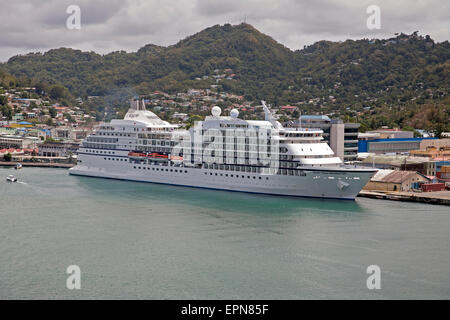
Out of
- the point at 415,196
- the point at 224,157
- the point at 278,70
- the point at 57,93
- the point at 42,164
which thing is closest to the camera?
the point at 415,196

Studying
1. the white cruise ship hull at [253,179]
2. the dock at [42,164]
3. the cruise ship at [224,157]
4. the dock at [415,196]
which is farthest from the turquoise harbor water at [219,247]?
the dock at [42,164]

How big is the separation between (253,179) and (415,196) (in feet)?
26.2

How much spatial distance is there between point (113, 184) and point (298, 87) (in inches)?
2693

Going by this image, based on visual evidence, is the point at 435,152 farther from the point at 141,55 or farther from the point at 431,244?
the point at 141,55

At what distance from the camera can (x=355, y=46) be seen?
107062 mm

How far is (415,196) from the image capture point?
2883 cm

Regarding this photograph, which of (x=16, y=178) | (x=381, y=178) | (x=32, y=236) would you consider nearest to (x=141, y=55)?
(x=16, y=178)

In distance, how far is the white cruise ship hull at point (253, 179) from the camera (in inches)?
1093

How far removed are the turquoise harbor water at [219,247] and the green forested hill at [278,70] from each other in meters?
39.6

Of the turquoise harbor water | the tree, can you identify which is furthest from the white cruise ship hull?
the tree

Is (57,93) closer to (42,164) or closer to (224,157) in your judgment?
(42,164)

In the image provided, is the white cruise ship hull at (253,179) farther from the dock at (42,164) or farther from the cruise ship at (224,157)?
the dock at (42,164)

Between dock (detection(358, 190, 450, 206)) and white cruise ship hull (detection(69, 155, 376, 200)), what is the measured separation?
2.17m

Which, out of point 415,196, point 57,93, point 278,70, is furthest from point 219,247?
point 278,70
